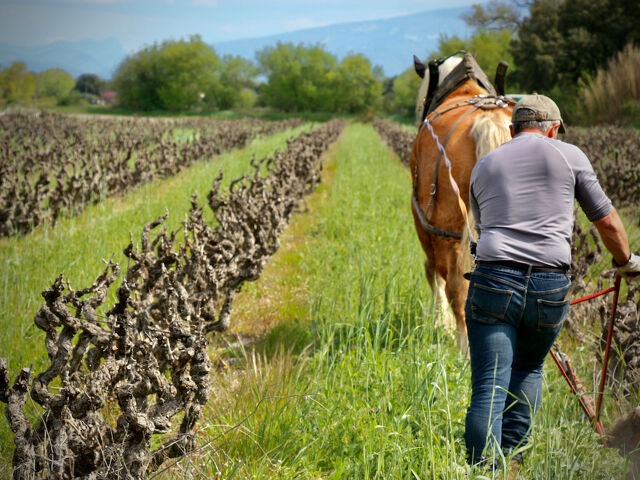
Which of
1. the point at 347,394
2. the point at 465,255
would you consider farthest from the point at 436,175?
the point at 347,394

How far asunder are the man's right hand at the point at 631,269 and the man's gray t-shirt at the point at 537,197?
1.01 feet

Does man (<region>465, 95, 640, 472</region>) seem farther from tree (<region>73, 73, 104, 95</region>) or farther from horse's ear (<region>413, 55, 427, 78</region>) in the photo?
tree (<region>73, 73, 104, 95</region>)

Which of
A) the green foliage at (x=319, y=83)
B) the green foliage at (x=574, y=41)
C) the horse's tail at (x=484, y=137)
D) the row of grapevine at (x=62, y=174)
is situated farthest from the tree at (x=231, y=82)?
the horse's tail at (x=484, y=137)

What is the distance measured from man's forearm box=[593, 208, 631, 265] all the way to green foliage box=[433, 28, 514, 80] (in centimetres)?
4814

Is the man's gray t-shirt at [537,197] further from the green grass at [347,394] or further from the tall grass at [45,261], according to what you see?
the tall grass at [45,261]

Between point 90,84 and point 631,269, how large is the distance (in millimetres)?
134343

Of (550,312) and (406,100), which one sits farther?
(406,100)

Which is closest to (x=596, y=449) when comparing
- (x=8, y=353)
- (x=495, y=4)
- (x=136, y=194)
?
(x=8, y=353)

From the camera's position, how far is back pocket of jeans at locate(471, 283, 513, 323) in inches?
82.7

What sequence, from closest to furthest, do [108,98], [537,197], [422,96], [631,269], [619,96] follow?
1. [537,197]
2. [631,269]
3. [422,96]
4. [619,96]
5. [108,98]

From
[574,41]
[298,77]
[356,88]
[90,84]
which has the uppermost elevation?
[90,84]

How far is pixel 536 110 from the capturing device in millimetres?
2141

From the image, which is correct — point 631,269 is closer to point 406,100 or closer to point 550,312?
point 550,312

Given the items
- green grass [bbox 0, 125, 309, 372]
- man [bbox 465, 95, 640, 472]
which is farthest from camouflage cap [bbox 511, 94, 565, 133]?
green grass [bbox 0, 125, 309, 372]
